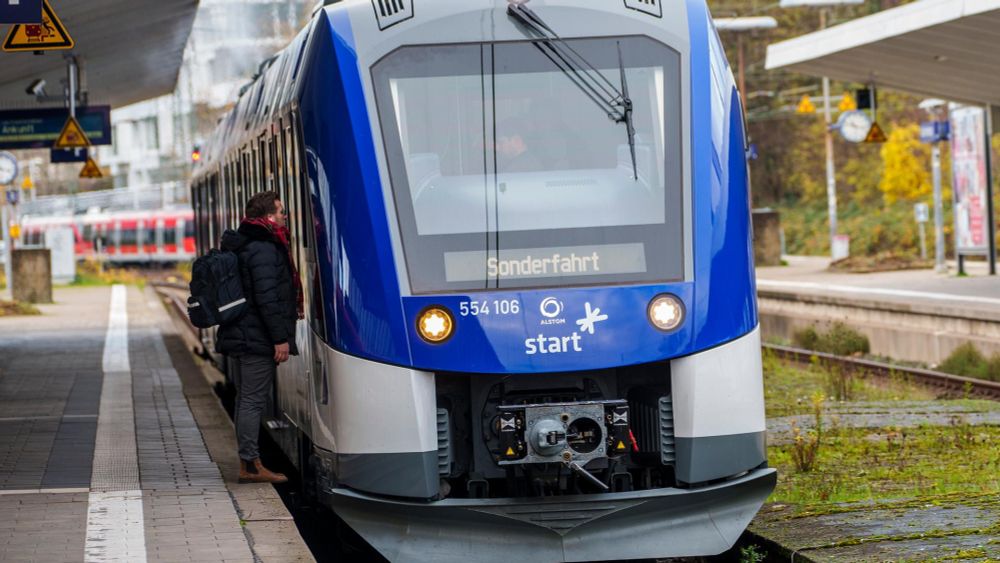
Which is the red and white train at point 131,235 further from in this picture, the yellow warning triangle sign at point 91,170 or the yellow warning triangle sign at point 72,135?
the yellow warning triangle sign at point 72,135

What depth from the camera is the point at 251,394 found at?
966 cm

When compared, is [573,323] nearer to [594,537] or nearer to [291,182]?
[594,537]

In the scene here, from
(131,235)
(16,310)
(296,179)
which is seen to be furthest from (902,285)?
(131,235)

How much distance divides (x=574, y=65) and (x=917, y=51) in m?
16.8

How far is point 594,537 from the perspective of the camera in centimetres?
754

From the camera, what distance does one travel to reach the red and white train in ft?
218

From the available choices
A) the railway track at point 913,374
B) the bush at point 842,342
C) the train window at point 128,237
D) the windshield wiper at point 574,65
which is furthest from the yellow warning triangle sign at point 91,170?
the train window at point 128,237

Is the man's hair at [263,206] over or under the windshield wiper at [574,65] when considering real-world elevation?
under

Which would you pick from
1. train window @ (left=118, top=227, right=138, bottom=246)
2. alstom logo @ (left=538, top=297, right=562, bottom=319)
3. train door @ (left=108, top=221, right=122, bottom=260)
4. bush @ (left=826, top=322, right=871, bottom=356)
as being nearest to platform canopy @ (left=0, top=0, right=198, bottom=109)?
bush @ (left=826, top=322, right=871, bottom=356)

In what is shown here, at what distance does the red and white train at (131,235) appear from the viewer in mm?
66312

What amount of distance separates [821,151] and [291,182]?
5776 cm

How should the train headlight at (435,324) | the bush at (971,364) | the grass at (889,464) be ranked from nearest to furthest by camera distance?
the train headlight at (435,324) < the grass at (889,464) < the bush at (971,364)

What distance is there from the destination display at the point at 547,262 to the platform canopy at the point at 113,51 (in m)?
10.2

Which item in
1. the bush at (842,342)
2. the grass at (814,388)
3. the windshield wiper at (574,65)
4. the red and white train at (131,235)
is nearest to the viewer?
the windshield wiper at (574,65)
